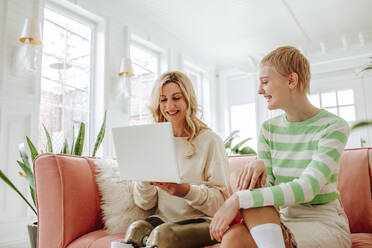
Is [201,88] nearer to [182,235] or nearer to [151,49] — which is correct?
[151,49]

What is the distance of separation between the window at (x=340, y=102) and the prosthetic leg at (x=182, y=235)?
149 inches

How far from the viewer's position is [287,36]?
4332 millimetres

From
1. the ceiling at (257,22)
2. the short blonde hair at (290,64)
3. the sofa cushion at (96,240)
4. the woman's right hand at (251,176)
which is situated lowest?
the sofa cushion at (96,240)

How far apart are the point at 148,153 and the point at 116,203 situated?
0.55 metres

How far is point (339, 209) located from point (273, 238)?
38cm

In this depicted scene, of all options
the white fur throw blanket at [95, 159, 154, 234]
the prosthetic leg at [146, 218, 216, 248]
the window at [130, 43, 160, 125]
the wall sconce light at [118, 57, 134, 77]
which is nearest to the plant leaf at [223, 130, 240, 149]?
the window at [130, 43, 160, 125]

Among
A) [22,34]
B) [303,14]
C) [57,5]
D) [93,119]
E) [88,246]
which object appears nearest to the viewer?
[88,246]

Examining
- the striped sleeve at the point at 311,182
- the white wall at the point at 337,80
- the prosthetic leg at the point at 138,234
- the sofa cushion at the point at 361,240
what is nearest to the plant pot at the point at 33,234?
the prosthetic leg at the point at 138,234

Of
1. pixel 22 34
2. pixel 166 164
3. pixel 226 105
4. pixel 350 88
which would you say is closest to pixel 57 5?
pixel 22 34

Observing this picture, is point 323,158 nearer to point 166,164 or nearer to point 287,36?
point 166,164

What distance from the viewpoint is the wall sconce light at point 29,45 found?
7.54 feet

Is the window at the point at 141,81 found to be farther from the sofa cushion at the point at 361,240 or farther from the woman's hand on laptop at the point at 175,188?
the sofa cushion at the point at 361,240

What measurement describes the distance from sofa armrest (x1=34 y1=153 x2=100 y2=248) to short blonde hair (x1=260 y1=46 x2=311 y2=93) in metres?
0.99

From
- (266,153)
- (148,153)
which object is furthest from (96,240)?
(266,153)
